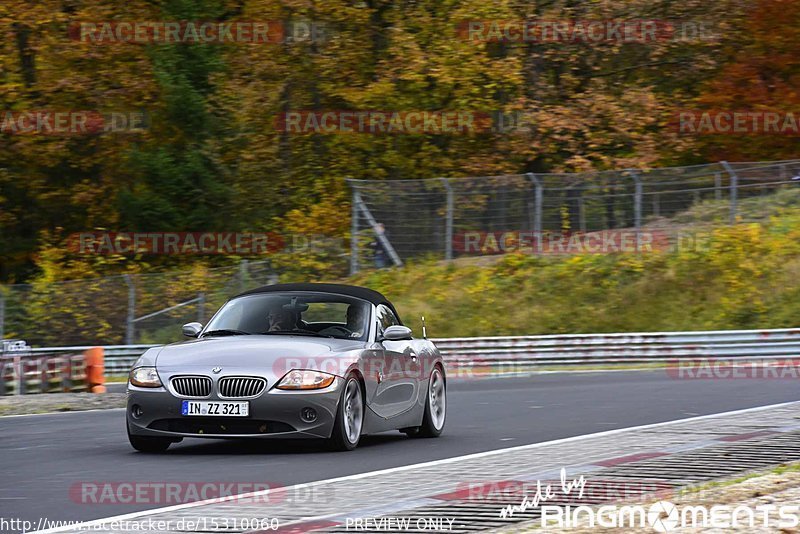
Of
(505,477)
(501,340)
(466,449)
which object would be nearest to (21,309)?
(501,340)

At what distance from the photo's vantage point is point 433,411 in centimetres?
1382

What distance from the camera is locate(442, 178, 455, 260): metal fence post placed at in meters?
34.0

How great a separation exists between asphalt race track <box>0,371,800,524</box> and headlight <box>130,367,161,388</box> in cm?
56

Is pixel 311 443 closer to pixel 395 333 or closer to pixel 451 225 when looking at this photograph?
pixel 395 333

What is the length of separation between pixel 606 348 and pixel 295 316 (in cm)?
1825

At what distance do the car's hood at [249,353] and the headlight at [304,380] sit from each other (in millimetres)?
78

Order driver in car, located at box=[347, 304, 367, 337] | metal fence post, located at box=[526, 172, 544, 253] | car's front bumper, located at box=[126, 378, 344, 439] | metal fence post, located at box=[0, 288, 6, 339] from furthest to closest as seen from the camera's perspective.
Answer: metal fence post, located at box=[526, 172, 544, 253] → metal fence post, located at box=[0, 288, 6, 339] → driver in car, located at box=[347, 304, 367, 337] → car's front bumper, located at box=[126, 378, 344, 439]

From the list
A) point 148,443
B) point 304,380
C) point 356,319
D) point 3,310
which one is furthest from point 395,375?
point 3,310

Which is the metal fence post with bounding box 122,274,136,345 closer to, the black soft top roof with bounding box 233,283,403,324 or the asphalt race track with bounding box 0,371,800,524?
the asphalt race track with bounding box 0,371,800,524

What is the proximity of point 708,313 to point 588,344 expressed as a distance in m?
4.16

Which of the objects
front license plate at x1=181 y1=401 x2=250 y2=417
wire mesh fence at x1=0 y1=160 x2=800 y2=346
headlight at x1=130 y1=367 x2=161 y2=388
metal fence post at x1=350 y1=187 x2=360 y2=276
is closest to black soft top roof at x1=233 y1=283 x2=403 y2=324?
headlight at x1=130 y1=367 x2=161 y2=388

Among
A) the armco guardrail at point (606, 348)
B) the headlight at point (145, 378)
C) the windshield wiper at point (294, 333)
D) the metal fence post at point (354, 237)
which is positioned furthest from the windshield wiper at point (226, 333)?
the metal fence post at point (354, 237)

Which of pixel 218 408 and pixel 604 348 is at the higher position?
pixel 218 408

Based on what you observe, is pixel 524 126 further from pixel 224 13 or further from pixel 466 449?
pixel 466 449
